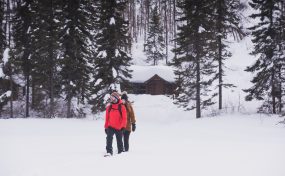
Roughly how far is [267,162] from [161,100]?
3624 cm

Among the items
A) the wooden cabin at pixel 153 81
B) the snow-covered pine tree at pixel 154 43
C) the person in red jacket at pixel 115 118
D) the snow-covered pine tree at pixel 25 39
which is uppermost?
the snow-covered pine tree at pixel 154 43

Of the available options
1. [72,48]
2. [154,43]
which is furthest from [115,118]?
[154,43]

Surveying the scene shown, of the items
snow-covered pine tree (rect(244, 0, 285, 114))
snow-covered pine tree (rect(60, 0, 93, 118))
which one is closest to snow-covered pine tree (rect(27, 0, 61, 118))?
snow-covered pine tree (rect(60, 0, 93, 118))

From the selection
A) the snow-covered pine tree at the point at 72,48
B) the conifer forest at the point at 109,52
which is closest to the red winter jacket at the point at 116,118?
the conifer forest at the point at 109,52

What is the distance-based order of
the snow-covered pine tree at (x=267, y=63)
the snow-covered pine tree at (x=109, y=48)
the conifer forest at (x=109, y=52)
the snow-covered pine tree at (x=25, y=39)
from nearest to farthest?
the snow-covered pine tree at (x=267, y=63) → the conifer forest at (x=109, y=52) → the snow-covered pine tree at (x=109, y=48) → the snow-covered pine tree at (x=25, y=39)

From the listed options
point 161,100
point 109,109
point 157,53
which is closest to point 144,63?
point 157,53

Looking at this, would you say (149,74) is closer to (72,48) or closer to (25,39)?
(25,39)

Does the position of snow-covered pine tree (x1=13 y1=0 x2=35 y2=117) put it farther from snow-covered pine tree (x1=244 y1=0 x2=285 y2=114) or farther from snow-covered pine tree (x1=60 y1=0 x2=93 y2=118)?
snow-covered pine tree (x1=244 y1=0 x2=285 y2=114)

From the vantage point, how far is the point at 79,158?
Result: 31.6 feet

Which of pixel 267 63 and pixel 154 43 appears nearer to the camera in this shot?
pixel 267 63

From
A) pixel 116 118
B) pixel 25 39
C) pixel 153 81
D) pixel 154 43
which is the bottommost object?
pixel 116 118

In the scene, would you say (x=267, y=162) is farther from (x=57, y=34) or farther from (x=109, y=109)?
(x=57, y=34)

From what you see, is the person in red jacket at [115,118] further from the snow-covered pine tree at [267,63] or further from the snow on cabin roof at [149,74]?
the snow on cabin roof at [149,74]

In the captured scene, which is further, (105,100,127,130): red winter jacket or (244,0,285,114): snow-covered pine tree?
(244,0,285,114): snow-covered pine tree
